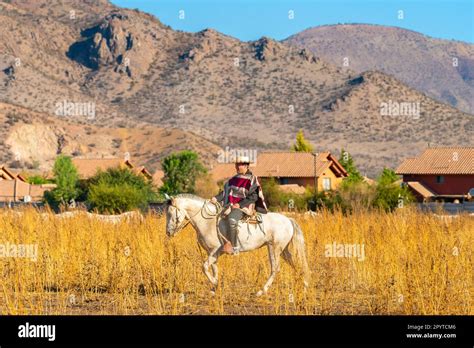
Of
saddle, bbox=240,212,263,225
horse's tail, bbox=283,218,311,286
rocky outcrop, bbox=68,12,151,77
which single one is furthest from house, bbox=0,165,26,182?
rocky outcrop, bbox=68,12,151,77

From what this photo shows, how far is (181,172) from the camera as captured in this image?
8719cm

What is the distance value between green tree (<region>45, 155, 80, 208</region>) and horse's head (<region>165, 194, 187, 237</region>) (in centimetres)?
5701

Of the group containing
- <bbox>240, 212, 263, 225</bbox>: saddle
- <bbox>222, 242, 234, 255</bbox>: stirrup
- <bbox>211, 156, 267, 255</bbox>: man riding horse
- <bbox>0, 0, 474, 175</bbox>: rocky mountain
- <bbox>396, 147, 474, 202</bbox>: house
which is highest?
<bbox>0, 0, 474, 175</bbox>: rocky mountain

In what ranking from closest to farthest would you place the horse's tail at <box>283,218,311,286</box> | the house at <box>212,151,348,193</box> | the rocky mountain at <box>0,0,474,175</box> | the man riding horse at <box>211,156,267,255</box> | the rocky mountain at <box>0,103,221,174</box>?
the man riding horse at <box>211,156,267,255</box> < the horse's tail at <box>283,218,311,286</box> < the house at <box>212,151,348,193</box> < the rocky mountain at <box>0,103,221,174</box> < the rocky mountain at <box>0,0,474,175</box>

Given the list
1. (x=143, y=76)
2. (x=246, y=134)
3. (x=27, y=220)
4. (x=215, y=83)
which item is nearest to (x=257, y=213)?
(x=27, y=220)

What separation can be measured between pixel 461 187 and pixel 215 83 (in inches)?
3038

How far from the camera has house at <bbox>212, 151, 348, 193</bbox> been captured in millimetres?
86500

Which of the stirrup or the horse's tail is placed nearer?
the stirrup

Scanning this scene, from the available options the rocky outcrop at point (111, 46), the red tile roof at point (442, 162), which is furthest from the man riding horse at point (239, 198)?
the rocky outcrop at point (111, 46)

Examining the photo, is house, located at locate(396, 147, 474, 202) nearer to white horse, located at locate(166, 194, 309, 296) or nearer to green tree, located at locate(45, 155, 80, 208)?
green tree, located at locate(45, 155, 80, 208)

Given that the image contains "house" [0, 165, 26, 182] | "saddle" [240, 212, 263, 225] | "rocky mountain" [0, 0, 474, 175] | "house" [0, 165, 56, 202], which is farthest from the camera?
"rocky mountain" [0, 0, 474, 175]

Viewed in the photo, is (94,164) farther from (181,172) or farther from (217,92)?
(217,92)

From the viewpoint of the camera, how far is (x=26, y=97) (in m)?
143

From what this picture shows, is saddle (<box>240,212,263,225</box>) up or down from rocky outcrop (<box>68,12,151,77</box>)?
down
